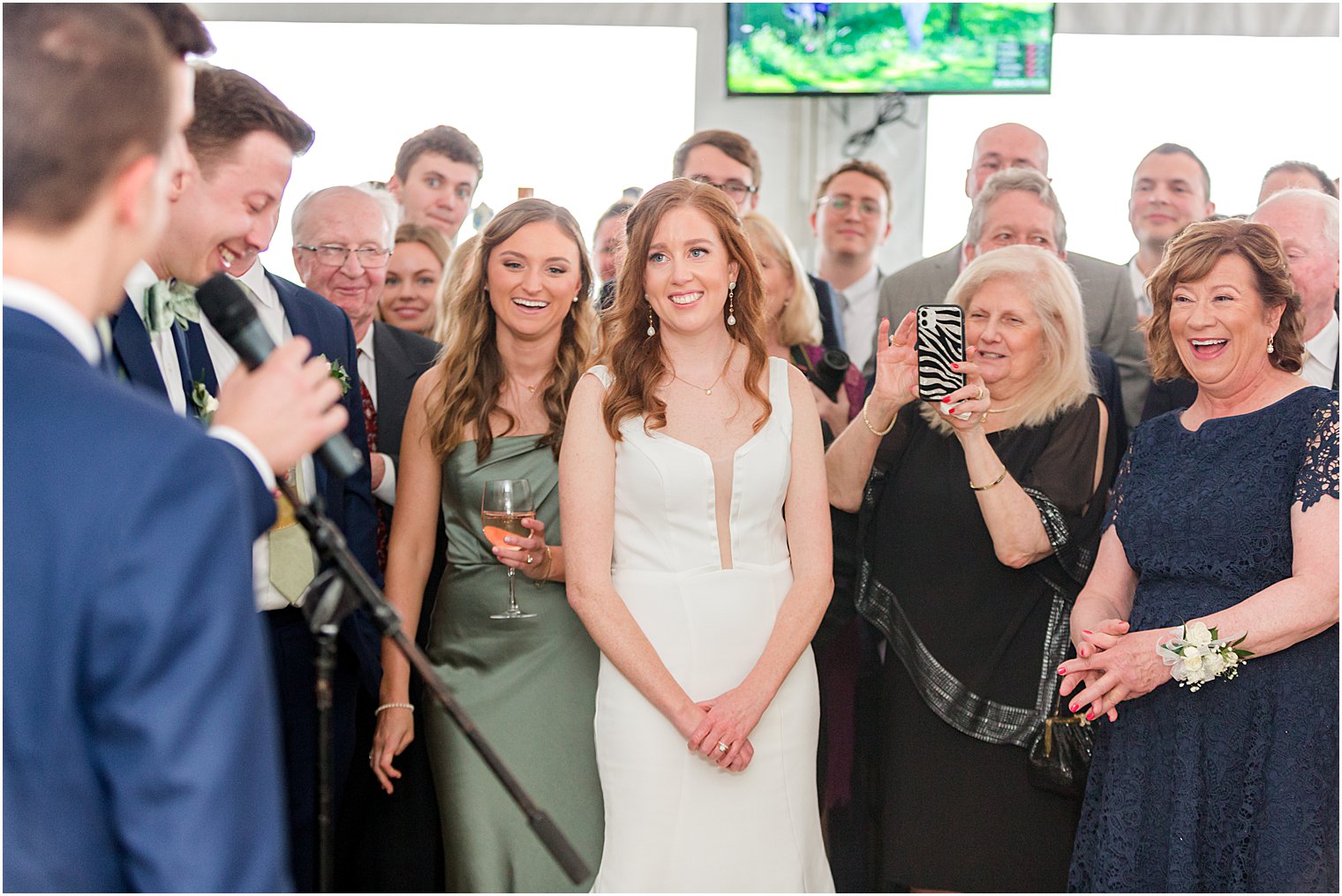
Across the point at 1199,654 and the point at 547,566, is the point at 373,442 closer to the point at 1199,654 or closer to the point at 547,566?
the point at 547,566

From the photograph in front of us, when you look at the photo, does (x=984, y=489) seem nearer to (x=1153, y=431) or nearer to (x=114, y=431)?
(x=1153, y=431)

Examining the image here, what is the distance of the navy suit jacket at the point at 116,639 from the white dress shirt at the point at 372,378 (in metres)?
2.10

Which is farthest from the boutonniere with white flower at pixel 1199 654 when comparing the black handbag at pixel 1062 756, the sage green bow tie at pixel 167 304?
the sage green bow tie at pixel 167 304

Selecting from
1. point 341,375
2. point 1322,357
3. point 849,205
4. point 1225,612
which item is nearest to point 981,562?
point 1225,612

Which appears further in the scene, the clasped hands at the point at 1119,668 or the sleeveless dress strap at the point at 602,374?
the sleeveless dress strap at the point at 602,374

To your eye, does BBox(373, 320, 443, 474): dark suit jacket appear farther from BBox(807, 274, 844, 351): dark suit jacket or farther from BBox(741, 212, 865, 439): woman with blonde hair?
BBox(807, 274, 844, 351): dark suit jacket

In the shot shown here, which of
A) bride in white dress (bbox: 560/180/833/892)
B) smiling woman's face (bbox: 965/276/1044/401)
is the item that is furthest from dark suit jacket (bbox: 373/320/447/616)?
smiling woman's face (bbox: 965/276/1044/401)

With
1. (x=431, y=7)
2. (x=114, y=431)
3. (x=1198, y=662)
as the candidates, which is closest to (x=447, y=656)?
(x=1198, y=662)

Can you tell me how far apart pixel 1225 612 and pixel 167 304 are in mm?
2171

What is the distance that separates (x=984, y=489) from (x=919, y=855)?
94 cm

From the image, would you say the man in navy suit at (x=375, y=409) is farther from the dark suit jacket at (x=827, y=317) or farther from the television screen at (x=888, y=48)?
the television screen at (x=888, y=48)

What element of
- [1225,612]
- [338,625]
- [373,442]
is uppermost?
[338,625]

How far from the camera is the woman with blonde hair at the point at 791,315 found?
12.0 feet

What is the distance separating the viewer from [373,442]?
3.46 m
